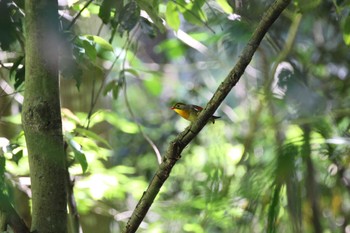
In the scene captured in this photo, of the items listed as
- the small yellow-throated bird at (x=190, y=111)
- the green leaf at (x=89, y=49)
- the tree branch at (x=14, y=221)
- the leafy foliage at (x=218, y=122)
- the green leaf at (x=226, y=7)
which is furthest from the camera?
the green leaf at (x=226, y=7)

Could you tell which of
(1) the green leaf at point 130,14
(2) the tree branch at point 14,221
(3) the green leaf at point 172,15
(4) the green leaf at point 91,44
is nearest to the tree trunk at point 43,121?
(2) the tree branch at point 14,221

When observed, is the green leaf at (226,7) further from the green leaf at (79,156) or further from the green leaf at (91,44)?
the green leaf at (79,156)

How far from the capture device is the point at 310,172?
1022mm

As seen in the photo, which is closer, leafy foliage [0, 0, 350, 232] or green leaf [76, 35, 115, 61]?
leafy foliage [0, 0, 350, 232]

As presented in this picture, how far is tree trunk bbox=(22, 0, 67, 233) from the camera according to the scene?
0.89m

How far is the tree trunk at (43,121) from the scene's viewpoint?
2.91 feet

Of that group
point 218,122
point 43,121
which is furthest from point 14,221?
point 218,122

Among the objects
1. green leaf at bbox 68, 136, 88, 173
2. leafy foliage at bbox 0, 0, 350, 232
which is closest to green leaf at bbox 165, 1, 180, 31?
leafy foliage at bbox 0, 0, 350, 232

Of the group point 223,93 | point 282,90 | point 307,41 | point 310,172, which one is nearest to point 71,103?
point 307,41

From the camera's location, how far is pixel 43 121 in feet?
2.93

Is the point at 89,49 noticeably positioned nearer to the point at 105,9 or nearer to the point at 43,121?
the point at 105,9

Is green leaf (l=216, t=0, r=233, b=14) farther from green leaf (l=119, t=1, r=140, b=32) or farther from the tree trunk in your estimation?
the tree trunk

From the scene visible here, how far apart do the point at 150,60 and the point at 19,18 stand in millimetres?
2873

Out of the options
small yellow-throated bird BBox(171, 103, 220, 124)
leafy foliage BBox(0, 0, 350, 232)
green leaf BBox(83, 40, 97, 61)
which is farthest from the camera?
green leaf BBox(83, 40, 97, 61)
